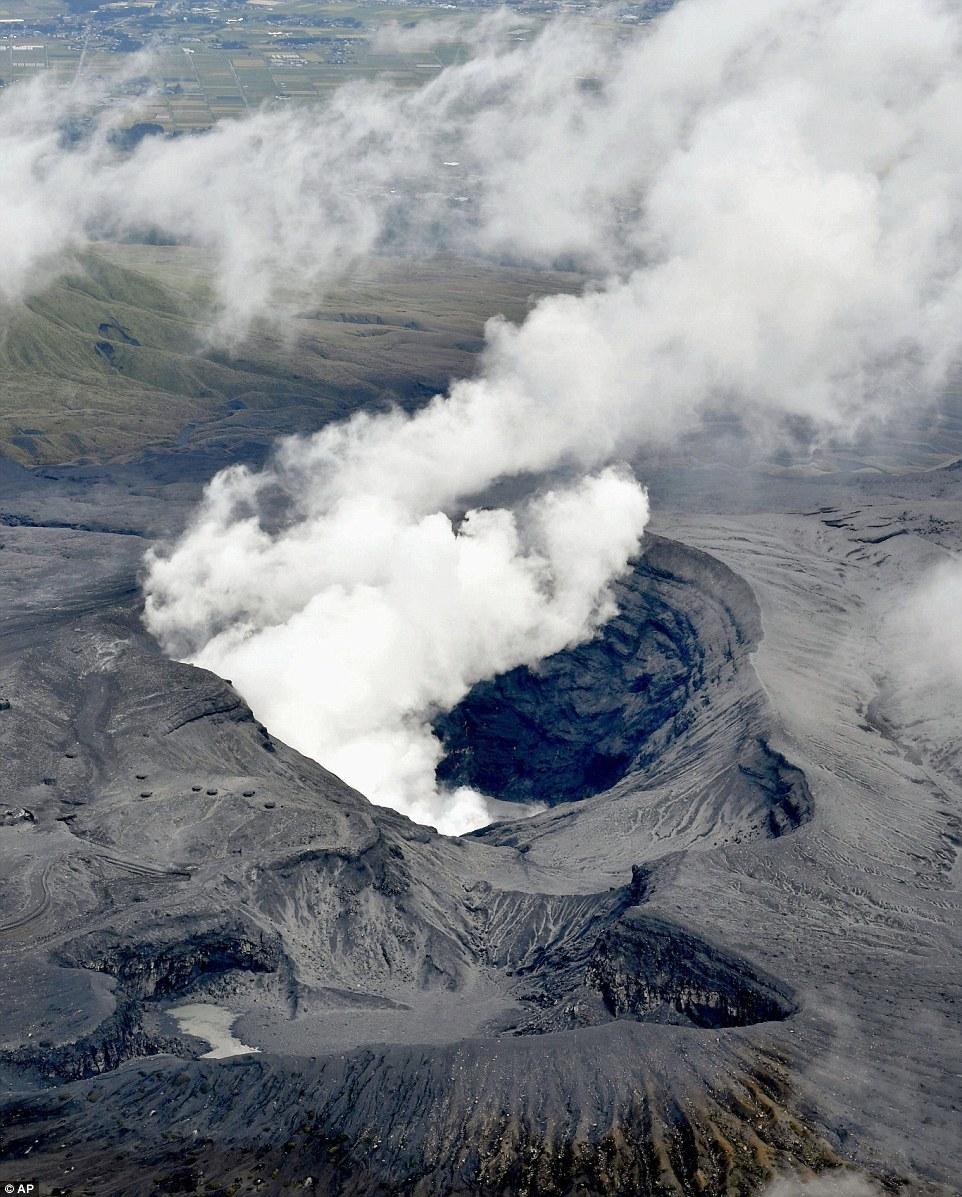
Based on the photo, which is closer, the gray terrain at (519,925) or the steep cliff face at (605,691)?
the gray terrain at (519,925)

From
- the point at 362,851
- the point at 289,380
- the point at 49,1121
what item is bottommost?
the point at 289,380

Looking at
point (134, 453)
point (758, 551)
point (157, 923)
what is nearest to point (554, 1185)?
point (157, 923)

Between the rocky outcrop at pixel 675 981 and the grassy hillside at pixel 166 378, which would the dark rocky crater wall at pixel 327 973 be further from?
the grassy hillside at pixel 166 378

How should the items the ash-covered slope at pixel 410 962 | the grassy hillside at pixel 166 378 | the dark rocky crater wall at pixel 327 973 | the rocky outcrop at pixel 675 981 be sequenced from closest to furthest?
the ash-covered slope at pixel 410 962 → the dark rocky crater wall at pixel 327 973 → the rocky outcrop at pixel 675 981 → the grassy hillside at pixel 166 378

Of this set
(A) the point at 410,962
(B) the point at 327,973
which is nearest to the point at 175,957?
(B) the point at 327,973

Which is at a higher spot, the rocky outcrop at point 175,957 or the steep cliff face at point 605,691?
the rocky outcrop at point 175,957

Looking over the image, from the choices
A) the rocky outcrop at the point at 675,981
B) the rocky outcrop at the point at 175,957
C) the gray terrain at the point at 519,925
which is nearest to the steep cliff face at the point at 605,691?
the gray terrain at the point at 519,925

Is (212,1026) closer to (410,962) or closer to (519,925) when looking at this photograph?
(410,962)

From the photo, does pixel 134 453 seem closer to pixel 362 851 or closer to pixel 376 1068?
pixel 362 851

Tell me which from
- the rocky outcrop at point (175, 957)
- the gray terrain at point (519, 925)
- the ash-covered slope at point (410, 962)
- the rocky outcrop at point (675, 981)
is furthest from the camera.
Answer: the rocky outcrop at point (175, 957)
